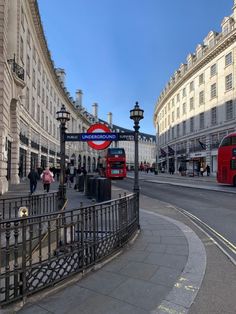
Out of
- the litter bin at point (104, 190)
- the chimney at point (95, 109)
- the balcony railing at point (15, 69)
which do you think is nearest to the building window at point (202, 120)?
the balcony railing at point (15, 69)

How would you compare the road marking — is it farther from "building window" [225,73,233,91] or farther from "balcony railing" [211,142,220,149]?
"balcony railing" [211,142,220,149]

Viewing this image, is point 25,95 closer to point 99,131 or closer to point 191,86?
point 99,131

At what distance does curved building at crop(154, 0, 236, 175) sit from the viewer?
149ft

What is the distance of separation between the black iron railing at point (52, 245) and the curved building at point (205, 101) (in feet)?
134

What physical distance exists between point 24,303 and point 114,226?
2.64 meters

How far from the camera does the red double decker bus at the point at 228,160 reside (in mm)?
25902

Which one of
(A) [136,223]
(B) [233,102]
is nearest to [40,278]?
(A) [136,223]

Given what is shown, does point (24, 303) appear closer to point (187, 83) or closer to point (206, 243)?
point (206, 243)

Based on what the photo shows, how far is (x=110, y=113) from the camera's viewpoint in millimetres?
130250

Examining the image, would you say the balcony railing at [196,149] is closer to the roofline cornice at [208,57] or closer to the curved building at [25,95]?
the roofline cornice at [208,57]

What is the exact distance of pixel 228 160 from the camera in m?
26.4

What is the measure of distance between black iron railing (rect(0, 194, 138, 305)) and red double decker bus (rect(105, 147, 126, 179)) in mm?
33541

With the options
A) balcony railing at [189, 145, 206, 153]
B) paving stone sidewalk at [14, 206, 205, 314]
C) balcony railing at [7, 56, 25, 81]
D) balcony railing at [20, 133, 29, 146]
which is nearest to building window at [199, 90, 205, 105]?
balcony railing at [189, 145, 206, 153]

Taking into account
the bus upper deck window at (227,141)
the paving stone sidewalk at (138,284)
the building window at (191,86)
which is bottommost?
the paving stone sidewalk at (138,284)
